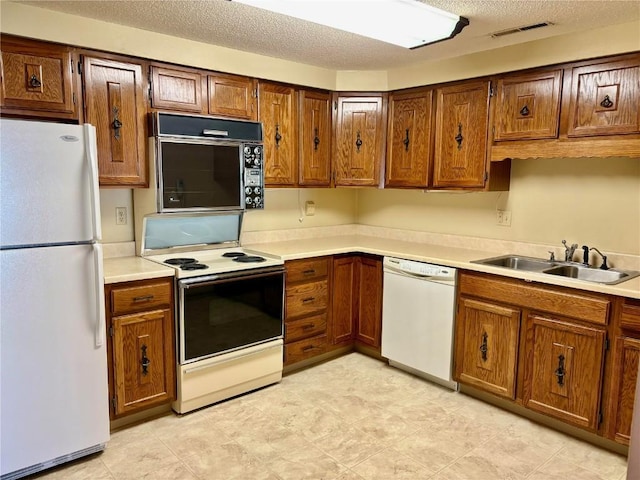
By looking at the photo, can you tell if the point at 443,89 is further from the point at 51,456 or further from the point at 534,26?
the point at 51,456

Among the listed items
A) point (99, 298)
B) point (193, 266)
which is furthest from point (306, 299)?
point (99, 298)

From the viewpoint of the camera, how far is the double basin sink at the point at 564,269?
107 inches

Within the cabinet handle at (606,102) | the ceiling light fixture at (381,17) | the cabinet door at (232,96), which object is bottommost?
the cabinet handle at (606,102)

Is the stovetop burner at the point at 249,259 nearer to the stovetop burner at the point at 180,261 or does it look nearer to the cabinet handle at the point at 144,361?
the stovetop burner at the point at 180,261

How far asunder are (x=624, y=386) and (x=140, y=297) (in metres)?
2.57

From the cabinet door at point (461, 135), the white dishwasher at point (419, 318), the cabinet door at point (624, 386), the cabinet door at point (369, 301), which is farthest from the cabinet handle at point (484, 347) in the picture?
the cabinet door at point (461, 135)

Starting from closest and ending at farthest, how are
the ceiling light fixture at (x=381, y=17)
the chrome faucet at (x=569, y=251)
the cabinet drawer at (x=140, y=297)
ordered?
the ceiling light fixture at (x=381, y=17), the cabinet drawer at (x=140, y=297), the chrome faucet at (x=569, y=251)

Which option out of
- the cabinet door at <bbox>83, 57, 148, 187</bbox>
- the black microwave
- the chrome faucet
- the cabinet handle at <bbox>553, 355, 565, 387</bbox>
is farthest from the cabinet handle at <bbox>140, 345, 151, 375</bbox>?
the chrome faucet

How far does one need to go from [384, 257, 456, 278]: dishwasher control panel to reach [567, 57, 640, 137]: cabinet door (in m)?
1.09

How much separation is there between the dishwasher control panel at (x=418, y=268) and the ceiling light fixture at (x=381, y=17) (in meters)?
1.40

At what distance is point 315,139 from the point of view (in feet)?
11.9

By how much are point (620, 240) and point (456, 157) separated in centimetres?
114

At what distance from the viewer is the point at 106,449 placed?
2441mm

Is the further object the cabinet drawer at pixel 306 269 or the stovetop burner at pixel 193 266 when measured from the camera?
the cabinet drawer at pixel 306 269
